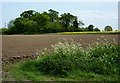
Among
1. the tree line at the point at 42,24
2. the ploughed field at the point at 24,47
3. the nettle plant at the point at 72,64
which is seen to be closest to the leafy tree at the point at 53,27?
the tree line at the point at 42,24

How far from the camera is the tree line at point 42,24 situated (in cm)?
2958

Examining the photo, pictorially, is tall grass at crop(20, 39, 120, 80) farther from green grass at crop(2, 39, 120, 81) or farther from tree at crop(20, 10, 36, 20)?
tree at crop(20, 10, 36, 20)

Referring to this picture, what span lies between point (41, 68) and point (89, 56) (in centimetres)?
179

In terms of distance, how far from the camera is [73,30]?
29.4 m

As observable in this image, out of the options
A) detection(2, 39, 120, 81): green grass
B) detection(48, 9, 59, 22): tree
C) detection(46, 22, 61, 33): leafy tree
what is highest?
detection(48, 9, 59, 22): tree

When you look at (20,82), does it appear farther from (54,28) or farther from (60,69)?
(54,28)

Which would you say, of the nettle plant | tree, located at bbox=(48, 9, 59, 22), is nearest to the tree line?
tree, located at bbox=(48, 9, 59, 22)

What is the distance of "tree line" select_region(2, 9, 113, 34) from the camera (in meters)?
29.6

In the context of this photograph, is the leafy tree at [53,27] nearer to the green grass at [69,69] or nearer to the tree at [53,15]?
the tree at [53,15]

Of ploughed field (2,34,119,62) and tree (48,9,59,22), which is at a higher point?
tree (48,9,59,22)

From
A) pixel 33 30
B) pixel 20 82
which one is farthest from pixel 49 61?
pixel 33 30

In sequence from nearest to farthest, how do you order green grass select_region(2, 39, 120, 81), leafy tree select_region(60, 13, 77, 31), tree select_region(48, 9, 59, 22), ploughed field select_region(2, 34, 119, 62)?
green grass select_region(2, 39, 120, 81), ploughed field select_region(2, 34, 119, 62), leafy tree select_region(60, 13, 77, 31), tree select_region(48, 9, 59, 22)

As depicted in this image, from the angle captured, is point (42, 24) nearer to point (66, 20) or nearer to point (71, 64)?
point (66, 20)

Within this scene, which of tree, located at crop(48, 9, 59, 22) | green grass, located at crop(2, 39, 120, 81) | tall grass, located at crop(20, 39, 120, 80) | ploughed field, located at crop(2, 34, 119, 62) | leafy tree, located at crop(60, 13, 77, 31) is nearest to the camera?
green grass, located at crop(2, 39, 120, 81)
